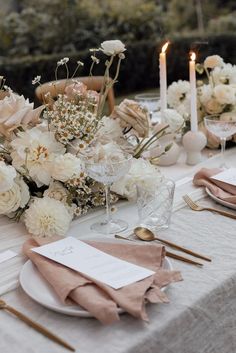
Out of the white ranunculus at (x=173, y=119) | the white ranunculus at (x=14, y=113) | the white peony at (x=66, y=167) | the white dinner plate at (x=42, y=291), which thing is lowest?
the white dinner plate at (x=42, y=291)

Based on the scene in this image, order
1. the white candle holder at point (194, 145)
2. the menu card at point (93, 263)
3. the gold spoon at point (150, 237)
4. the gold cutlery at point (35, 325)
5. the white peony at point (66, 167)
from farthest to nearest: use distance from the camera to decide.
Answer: the white candle holder at point (194, 145) < the white peony at point (66, 167) < the gold spoon at point (150, 237) < the menu card at point (93, 263) < the gold cutlery at point (35, 325)

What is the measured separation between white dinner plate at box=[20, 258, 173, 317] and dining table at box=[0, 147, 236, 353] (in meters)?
0.01

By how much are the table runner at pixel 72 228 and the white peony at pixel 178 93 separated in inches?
14.5

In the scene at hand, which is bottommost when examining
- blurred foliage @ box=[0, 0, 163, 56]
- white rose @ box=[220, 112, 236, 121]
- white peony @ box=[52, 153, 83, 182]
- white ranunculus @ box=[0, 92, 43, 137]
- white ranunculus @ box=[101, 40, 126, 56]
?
blurred foliage @ box=[0, 0, 163, 56]

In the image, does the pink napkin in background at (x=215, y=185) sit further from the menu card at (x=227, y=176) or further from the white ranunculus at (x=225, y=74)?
the white ranunculus at (x=225, y=74)

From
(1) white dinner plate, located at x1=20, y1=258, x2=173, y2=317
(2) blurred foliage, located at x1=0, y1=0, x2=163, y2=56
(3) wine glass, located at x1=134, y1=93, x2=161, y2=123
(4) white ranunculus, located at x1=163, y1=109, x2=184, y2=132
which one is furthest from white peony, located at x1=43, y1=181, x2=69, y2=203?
(2) blurred foliage, located at x1=0, y1=0, x2=163, y2=56

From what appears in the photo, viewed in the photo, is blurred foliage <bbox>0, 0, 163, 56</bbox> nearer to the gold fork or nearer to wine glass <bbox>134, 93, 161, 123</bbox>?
wine glass <bbox>134, 93, 161, 123</bbox>

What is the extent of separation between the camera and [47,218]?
1.05m

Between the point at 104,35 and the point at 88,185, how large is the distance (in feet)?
18.1

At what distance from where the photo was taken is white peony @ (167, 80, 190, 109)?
5.64 ft

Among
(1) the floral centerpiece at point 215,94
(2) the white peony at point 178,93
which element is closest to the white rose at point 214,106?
(1) the floral centerpiece at point 215,94

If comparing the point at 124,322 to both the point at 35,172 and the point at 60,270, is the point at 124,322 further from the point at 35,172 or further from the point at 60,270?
the point at 35,172

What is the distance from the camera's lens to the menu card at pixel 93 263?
837 mm

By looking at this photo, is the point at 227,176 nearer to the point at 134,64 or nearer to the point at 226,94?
the point at 226,94
